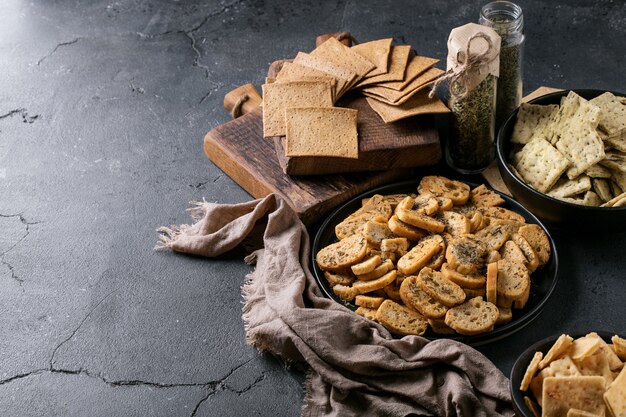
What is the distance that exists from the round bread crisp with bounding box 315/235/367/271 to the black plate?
41mm

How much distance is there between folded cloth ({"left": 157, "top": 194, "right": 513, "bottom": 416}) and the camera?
243 centimetres

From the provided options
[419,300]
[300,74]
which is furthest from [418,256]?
[300,74]

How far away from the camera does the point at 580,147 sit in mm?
2904

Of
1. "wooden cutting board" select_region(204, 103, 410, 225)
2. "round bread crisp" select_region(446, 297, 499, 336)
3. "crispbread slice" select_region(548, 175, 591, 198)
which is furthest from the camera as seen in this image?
"wooden cutting board" select_region(204, 103, 410, 225)

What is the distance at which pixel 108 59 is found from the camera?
13.4 ft

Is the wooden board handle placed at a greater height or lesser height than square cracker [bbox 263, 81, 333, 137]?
lesser

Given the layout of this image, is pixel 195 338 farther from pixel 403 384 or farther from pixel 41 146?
pixel 41 146

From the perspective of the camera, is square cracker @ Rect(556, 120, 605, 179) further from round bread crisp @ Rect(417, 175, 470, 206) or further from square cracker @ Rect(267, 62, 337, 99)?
square cracker @ Rect(267, 62, 337, 99)

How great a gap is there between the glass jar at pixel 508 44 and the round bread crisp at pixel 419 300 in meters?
0.97

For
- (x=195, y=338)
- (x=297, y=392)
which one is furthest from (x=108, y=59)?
(x=297, y=392)

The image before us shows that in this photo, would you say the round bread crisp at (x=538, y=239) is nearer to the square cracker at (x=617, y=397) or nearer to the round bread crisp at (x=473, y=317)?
the round bread crisp at (x=473, y=317)

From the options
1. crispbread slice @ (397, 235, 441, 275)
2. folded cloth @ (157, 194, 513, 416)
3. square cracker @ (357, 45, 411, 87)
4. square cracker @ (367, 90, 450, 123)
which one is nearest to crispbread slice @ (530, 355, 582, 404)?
folded cloth @ (157, 194, 513, 416)

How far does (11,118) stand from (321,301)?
6.24ft

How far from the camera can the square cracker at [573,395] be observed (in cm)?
207
